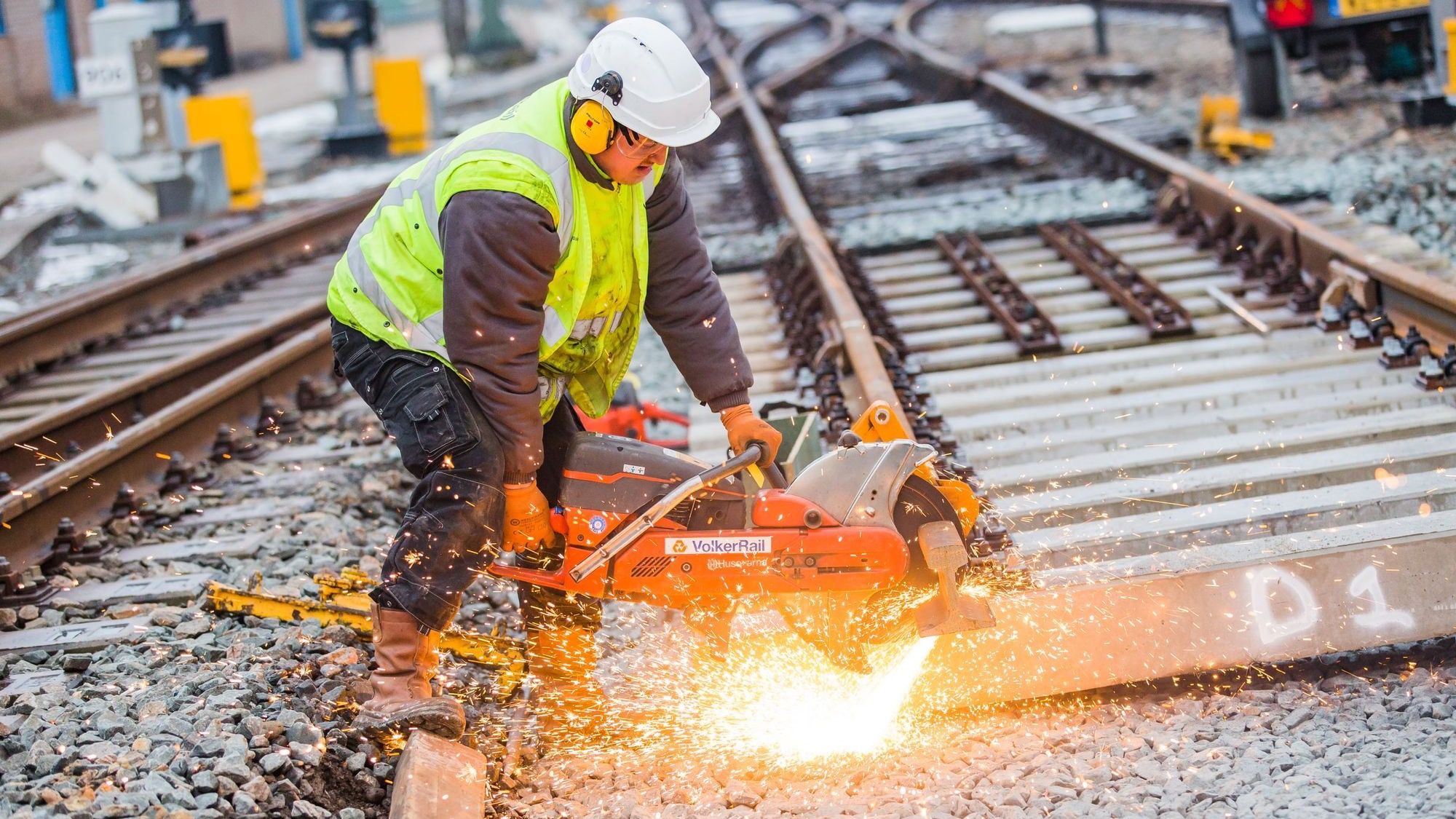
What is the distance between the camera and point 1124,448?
489cm

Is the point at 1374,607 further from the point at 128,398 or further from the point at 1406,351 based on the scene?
the point at 128,398

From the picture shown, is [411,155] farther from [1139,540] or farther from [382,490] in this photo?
[1139,540]

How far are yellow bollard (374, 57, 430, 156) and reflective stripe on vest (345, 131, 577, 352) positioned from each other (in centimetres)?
1281

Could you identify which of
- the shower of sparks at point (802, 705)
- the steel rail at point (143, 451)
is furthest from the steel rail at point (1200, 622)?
the steel rail at point (143, 451)

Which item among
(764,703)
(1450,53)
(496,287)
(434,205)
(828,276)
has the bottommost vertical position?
(764,703)

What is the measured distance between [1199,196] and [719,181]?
13.7 ft

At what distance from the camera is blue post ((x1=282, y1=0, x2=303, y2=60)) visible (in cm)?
3050

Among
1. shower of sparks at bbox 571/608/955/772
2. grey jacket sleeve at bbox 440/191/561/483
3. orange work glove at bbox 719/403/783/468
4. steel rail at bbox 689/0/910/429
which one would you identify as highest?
grey jacket sleeve at bbox 440/191/561/483

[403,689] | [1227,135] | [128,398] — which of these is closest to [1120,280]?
[1227,135]

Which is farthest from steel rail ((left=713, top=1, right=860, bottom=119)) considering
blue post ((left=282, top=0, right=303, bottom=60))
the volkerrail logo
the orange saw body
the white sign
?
blue post ((left=282, top=0, right=303, bottom=60))

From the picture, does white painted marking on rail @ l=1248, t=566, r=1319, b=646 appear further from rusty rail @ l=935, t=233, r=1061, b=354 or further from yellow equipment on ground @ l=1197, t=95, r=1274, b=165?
yellow equipment on ground @ l=1197, t=95, r=1274, b=165

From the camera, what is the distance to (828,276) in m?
6.47

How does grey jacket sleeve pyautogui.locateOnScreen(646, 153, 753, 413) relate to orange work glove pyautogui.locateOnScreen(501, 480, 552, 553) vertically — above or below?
above

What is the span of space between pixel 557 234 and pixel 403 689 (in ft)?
3.98
